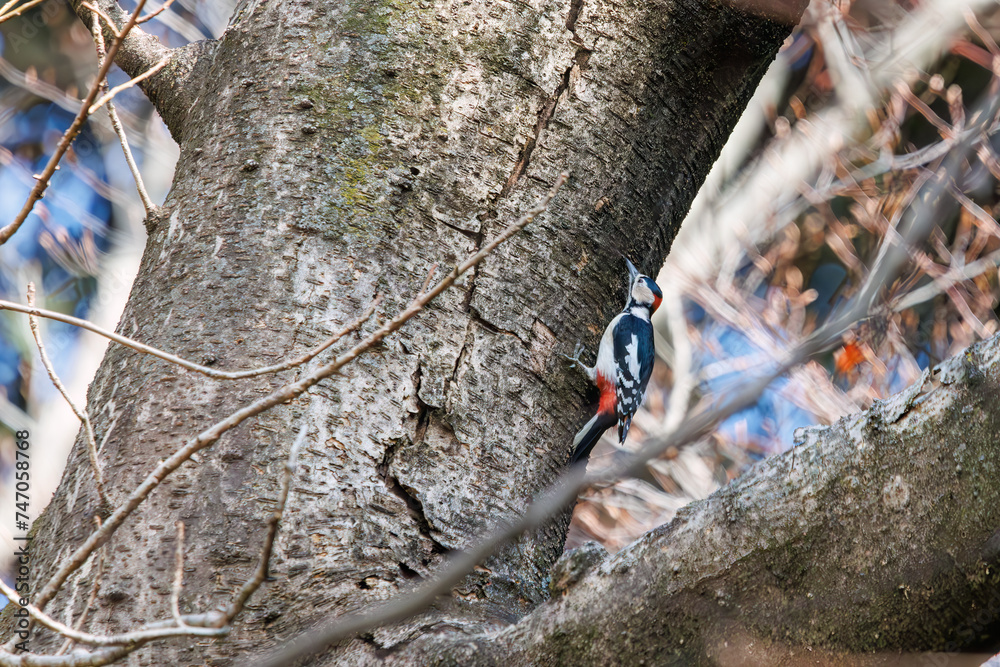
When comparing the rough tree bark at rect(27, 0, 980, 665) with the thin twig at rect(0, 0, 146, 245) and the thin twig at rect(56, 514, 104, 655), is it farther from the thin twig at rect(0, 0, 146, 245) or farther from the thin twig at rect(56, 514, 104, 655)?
the thin twig at rect(0, 0, 146, 245)

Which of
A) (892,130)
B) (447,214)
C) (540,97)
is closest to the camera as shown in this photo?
(447,214)

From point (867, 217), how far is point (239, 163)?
→ 602 cm

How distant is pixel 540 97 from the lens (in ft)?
6.27

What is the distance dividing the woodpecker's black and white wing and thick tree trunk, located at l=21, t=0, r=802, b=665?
5.06ft

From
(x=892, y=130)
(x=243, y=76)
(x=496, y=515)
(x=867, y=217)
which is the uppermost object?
(x=243, y=76)

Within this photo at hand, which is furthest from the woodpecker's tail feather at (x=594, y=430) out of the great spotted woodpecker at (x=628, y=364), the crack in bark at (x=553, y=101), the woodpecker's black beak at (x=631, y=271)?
the crack in bark at (x=553, y=101)

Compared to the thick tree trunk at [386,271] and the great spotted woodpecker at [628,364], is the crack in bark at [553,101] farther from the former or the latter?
the great spotted woodpecker at [628,364]

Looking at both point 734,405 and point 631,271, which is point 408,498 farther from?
point 631,271

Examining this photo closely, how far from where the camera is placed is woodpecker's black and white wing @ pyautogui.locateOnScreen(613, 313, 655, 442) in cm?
371

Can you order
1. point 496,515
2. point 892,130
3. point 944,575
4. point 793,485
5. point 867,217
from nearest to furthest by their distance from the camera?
point 944,575
point 793,485
point 496,515
point 867,217
point 892,130

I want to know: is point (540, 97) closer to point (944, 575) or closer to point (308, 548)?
point (308, 548)

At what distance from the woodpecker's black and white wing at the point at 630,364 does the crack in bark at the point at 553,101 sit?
1644 mm

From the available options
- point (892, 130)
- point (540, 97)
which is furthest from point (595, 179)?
point (892, 130)

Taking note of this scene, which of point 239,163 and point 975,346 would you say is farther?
point 239,163
